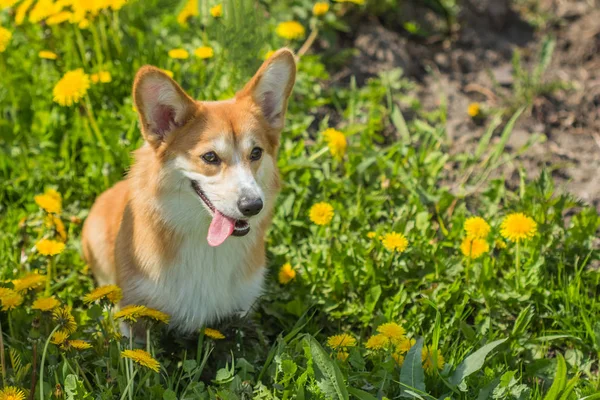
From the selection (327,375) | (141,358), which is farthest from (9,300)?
(327,375)

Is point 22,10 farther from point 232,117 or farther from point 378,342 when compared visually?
point 378,342

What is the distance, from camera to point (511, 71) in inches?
210

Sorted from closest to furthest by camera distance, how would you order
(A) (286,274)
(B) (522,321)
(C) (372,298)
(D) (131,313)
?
(D) (131,313), (B) (522,321), (C) (372,298), (A) (286,274)

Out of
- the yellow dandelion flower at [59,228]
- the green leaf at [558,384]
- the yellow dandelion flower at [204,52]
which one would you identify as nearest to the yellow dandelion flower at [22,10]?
the yellow dandelion flower at [204,52]

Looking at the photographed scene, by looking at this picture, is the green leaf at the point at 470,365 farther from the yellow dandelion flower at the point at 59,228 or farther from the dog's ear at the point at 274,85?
the yellow dandelion flower at the point at 59,228

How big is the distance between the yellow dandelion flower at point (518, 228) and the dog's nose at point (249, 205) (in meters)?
1.30

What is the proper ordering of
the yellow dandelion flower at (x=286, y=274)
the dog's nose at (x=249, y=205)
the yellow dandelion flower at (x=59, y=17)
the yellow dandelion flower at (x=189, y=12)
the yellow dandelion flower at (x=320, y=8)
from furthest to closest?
the yellow dandelion flower at (x=189, y=12) < the yellow dandelion flower at (x=320, y=8) < the yellow dandelion flower at (x=59, y=17) < the yellow dandelion flower at (x=286, y=274) < the dog's nose at (x=249, y=205)

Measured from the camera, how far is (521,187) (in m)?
4.21

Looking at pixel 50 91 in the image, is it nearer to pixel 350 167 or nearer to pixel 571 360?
pixel 350 167

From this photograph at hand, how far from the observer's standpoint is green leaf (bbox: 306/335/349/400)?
277cm

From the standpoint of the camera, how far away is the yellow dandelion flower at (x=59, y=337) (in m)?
2.80

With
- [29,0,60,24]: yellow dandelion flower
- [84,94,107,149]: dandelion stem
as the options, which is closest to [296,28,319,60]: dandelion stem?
[84,94,107,149]: dandelion stem

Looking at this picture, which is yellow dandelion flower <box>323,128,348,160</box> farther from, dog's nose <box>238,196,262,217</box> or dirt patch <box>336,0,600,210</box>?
dog's nose <box>238,196,262,217</box>

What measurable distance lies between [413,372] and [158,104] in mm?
1526
